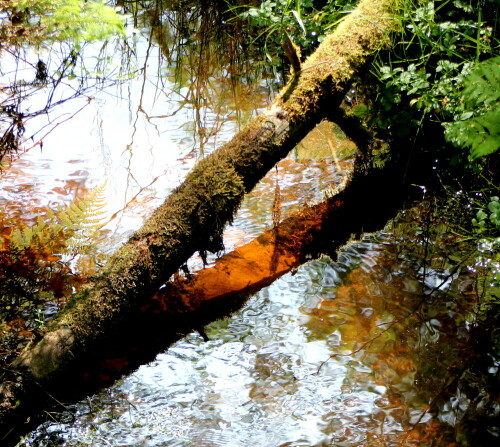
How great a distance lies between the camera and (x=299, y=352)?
2996 millimetres

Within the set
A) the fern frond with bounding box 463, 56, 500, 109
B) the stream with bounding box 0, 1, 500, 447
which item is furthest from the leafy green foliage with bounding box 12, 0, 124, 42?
the fern frond with bounding box 463, 56, 500, 109

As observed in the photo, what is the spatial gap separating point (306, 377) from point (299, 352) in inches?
7.6

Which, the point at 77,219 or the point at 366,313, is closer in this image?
the point at 366,313

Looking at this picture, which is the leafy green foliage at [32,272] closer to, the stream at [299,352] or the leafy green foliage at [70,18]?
the stream at [299,352]

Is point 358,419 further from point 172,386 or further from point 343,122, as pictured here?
point 343,122

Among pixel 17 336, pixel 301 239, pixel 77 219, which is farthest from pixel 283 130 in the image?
pixel 17 336

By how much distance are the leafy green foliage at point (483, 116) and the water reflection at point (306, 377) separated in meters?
1.13

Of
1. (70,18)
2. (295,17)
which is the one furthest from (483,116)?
(70,18)

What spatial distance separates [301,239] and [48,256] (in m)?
1.64

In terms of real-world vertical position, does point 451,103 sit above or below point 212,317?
above

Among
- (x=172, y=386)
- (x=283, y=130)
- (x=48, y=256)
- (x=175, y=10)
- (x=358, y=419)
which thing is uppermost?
(x=175, y=10)

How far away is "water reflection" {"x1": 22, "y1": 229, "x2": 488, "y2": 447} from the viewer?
2.51 metres

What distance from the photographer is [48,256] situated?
316 centimetres

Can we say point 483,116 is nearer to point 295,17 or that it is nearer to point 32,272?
point 295,17
